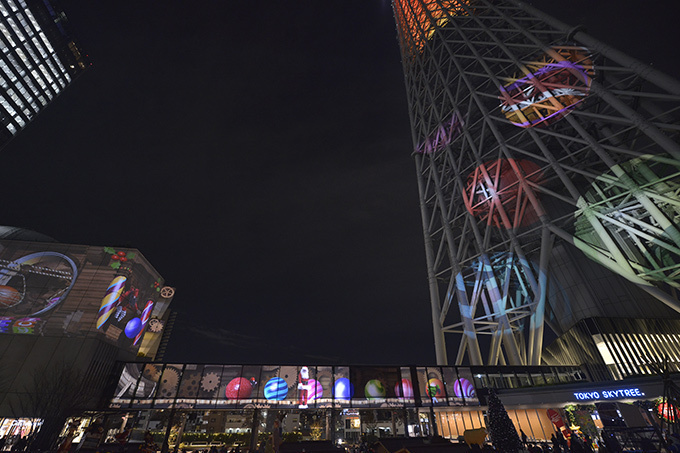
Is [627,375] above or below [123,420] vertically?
above

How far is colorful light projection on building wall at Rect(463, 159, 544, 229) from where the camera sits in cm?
3075

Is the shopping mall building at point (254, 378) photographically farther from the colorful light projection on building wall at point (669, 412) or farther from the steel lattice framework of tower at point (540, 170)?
the steel lattice framework of tower at point (540, 170)

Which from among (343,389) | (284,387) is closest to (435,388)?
(343,389)

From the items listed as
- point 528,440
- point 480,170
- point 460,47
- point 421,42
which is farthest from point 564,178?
point 421,42

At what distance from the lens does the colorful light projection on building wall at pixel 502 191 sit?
30750mm

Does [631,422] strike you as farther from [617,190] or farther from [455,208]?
[455,208]

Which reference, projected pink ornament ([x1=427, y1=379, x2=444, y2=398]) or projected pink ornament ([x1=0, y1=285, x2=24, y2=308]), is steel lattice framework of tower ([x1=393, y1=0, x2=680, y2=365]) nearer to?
projected pink ornament ([x1=427, y1=379, x2=444, y2=398])

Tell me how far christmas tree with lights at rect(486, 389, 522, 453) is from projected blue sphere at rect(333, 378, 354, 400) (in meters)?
10.6

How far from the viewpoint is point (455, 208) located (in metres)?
39.0

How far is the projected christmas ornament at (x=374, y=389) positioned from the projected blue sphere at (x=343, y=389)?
1.24 metres

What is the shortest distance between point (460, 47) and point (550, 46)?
1694 cm

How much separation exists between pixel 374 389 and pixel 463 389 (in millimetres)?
7781

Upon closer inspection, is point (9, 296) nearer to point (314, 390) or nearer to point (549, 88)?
point (314, 390)

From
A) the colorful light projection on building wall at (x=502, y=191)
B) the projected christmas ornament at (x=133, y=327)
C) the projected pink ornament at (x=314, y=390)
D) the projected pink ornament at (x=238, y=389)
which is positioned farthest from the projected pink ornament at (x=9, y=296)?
the colorful light projection on building wall at (x=502, y=191)
